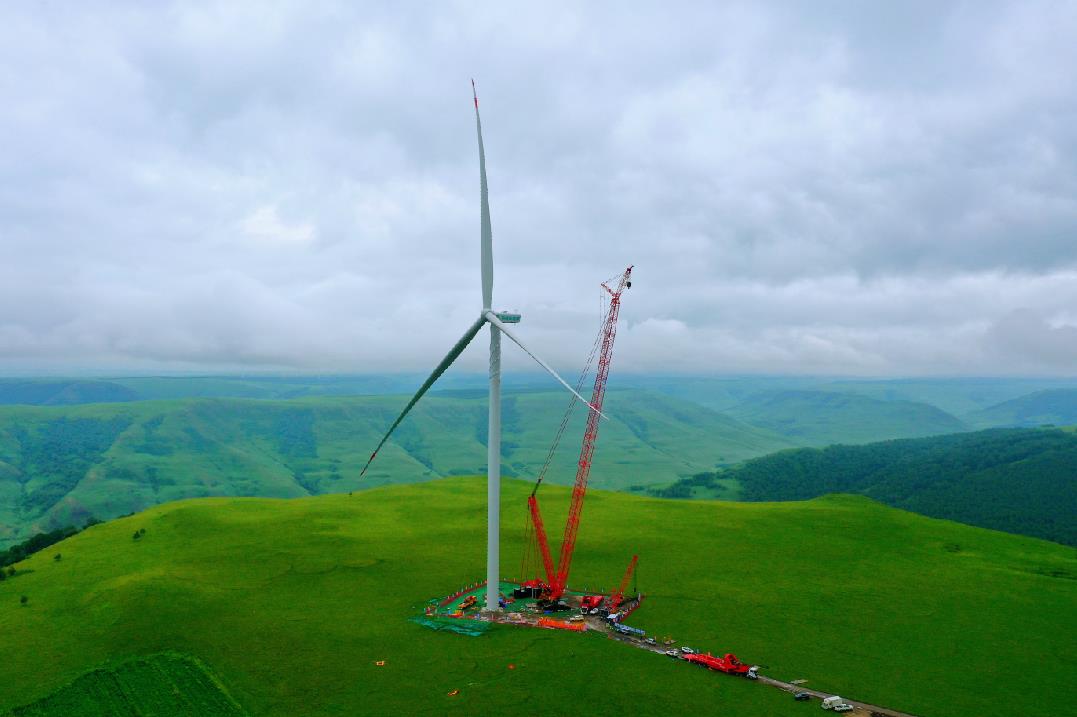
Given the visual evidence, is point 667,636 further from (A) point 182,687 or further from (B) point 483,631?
Answer: (A) point 182,687

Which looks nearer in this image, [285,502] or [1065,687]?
[1065,687]

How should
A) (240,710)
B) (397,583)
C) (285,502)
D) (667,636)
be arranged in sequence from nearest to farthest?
(240,710) → (667,636) → (397,583) → (285,502)

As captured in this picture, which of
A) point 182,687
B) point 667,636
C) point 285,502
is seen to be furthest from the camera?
point 285,502

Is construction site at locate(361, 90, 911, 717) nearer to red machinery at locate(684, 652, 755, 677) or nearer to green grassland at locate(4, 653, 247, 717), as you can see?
red machinery at locate(684, 652, 755, 677)

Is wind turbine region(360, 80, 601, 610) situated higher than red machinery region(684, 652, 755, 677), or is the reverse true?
wind turbine region(360, 80, 601, 610)

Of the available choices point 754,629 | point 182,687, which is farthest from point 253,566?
point 754,629

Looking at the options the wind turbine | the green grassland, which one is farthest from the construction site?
the green grassland

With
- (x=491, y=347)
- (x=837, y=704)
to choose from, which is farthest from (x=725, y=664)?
(x=491, y=347)
